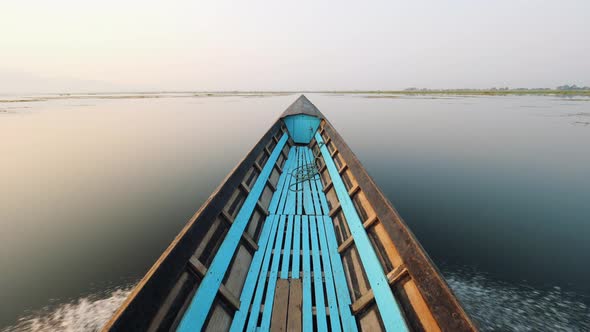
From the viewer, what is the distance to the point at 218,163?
51.2 ft

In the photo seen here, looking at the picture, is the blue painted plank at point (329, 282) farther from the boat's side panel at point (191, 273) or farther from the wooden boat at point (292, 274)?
the boat's side panel at point (191, 273)

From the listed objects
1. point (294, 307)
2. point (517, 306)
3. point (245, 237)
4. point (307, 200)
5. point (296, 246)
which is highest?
point (245, 237)

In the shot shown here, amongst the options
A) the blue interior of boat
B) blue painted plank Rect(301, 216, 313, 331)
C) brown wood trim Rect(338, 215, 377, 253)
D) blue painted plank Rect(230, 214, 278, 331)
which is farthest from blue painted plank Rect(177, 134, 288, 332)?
brown wood trim Rect(338, 215, 377, 253)

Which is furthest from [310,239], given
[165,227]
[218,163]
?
[218,163]

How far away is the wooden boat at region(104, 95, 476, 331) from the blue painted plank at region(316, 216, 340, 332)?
0.02 meters

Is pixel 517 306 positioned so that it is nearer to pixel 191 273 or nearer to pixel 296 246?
pixel 296 246

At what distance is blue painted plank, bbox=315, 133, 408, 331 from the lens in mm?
2953

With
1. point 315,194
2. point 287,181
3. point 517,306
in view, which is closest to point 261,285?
point 315,194

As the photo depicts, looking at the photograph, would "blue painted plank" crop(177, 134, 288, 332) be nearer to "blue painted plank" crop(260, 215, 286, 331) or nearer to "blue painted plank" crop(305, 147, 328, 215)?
"blue painted plank" crop(260, 215, 286, 331)

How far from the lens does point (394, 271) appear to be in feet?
11.1

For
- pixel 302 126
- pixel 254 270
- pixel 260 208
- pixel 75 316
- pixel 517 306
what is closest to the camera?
pixel 254 270

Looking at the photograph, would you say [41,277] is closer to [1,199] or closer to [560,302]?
[1,199]

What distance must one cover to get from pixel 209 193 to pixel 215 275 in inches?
323

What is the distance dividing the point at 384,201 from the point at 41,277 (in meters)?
9.01
